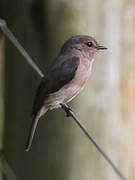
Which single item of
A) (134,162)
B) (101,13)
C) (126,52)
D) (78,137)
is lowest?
(134,162)

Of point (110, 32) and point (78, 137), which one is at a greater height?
point (110, 32)

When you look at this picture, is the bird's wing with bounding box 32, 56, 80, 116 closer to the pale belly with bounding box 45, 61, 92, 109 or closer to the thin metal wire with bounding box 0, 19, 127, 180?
the pale belly with bounding box 45, 61, 92, 109

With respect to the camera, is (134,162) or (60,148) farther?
(134,162)

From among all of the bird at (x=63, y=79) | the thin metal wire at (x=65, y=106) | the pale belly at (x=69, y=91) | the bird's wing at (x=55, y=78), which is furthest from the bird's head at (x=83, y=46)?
the thin metal wire at (x=65, y=106)

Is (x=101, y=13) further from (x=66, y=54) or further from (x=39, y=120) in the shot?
(x=39, y=120)

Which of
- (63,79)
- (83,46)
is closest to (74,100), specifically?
(63,79)

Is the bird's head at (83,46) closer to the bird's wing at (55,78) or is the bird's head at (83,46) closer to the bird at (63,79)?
the bird at (63,79)

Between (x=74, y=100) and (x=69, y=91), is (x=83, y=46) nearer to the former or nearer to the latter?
(x=74, y=100)

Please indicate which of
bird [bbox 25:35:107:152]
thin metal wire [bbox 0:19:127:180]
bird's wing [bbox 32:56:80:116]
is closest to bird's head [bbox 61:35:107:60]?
bird [bbox 25:35:107:152]

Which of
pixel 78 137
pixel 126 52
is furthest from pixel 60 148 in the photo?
pixel 126 52
